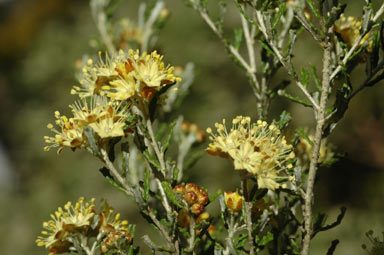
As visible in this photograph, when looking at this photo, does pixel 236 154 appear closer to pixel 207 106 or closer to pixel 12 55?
pixel 207 106

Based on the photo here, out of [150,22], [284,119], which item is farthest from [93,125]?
[150,22]

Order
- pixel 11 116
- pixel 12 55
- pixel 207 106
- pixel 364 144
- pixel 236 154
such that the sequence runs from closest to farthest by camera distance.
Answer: pixel 236 154 → pixel 364 144 → pixel 207 106 → pixel 11 116 → pixel 12 55

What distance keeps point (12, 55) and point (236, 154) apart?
1140cm

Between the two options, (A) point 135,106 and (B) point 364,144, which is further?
(B) point 364,144

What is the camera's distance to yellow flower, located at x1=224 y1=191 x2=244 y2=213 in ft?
3.91

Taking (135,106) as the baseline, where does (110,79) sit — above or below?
above

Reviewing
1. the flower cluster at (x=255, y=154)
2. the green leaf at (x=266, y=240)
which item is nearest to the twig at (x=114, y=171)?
the flower cluster at (x=255, y=154)

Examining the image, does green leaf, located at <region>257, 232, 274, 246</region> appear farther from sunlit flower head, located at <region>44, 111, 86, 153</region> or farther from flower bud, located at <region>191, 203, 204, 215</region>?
sunlit flower head, located at <region>44, 111, 86, 153</region>

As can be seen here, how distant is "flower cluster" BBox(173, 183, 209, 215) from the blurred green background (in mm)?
1094

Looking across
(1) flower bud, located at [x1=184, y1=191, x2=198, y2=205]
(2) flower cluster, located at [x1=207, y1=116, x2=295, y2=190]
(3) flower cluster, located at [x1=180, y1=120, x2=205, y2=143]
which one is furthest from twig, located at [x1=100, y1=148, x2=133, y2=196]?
(3) flower cluster, located at [x1=180, y1=120, x2=205, y2=143]

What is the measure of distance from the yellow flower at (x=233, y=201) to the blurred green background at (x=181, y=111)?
1.10 meters

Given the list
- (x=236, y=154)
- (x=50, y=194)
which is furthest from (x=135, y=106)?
(x=50, y=194)

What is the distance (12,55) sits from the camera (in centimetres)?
1095

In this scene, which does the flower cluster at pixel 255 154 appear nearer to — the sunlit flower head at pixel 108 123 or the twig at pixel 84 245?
the sunlit flower head at pixel 108 123
